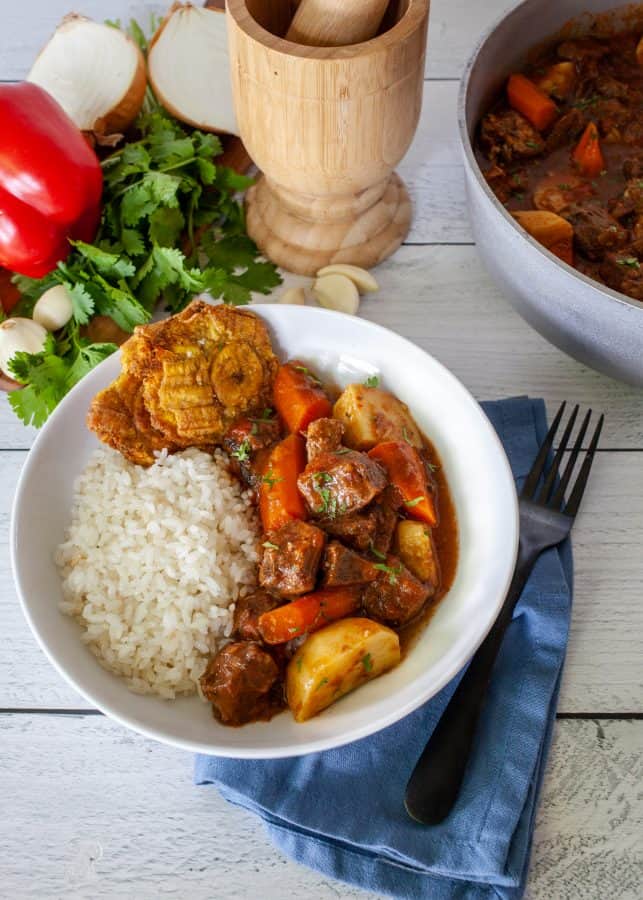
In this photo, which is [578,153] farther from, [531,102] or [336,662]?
[336,662]

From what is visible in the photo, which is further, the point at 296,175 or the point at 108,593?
the point at 296,175

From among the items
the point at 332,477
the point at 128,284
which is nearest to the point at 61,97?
the point at 128,284

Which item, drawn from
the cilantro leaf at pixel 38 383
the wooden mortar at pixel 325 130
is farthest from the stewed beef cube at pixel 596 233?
the cilantro leaf at pixel 38 383

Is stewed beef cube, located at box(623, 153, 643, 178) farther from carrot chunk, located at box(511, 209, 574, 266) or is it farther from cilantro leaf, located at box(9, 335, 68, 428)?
cilantro leaf, located at box(9, 335, 68, 428)

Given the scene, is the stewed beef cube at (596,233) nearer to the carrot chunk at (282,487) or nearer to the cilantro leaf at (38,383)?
the carrot chunk at (282,487)

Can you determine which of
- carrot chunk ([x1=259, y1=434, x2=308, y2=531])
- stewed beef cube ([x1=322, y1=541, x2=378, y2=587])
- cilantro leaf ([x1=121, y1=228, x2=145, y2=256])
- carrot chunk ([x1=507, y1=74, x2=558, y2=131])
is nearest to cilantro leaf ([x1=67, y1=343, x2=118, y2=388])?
cilantro leaf ([x1=121, y1=228, x2=145, y2=256])

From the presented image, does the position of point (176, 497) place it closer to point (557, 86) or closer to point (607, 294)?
point (607, 294)
